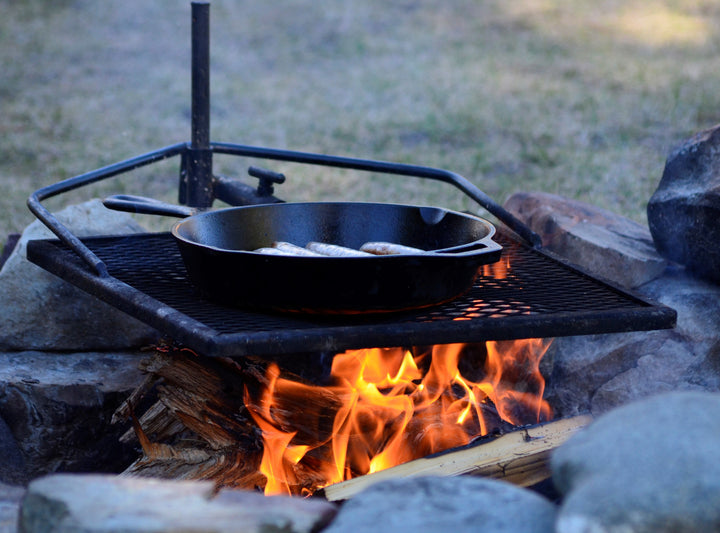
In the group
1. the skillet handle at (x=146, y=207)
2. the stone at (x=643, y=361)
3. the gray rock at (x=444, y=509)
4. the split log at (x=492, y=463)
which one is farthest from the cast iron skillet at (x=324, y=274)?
the stone at (x=643, y=361)

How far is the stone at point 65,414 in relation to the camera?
8.36 ft

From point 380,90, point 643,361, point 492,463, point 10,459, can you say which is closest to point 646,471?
point 492,463

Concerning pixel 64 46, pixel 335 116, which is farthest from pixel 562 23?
pixel 64 46

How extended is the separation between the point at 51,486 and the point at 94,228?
6.20 ft

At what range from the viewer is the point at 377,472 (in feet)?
6.97

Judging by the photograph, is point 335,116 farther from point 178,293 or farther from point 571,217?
point 178,293

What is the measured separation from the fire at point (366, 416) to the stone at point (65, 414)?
544 millimetres

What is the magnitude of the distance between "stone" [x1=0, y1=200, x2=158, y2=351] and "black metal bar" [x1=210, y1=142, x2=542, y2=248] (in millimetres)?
709

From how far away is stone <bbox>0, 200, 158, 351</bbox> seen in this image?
9.14 feet

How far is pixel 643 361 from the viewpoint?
2.88 meters

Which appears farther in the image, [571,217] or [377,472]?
[571,217]

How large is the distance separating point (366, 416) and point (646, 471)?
1163mm

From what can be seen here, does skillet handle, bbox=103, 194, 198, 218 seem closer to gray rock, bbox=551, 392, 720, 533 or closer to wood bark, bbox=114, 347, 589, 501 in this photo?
wood bark, bbox=114, 347, 589, 501

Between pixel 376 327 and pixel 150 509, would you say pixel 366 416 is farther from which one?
pixel 150 509
